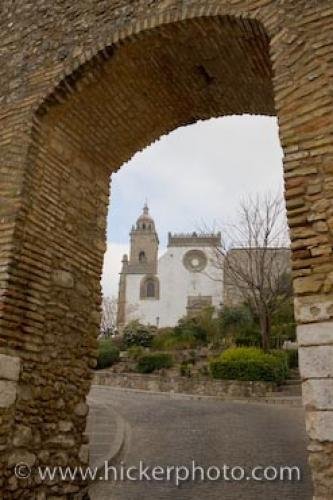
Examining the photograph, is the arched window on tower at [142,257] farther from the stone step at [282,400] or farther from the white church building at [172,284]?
the stone step at [282,400]

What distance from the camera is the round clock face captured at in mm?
40656

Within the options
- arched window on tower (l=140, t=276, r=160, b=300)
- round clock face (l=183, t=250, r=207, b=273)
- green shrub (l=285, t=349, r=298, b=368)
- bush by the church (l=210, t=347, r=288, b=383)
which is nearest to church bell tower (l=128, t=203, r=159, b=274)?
arched window on tower (l=140, t=276, r=160, b=300)

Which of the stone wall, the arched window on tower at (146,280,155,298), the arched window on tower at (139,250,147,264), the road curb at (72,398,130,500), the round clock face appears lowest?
the road curb at (72,398,130,500)

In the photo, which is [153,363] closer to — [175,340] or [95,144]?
[175,340]

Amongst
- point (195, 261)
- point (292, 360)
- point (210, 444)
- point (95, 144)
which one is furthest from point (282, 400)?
point (195, 261)

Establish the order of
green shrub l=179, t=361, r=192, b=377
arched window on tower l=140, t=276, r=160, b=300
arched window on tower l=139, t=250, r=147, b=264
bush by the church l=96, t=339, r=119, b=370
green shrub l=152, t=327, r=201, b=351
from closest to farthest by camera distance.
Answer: green shrub l=179, t=361, r=192, b=377, bush by the church l=96, t=339, r=119, b=370, green shrub l=152, t=327, r=201, b=351, arched window on tower l=140, t=276, r=160, b=300, arched window on tower l=139, t=250, r=147, b=264

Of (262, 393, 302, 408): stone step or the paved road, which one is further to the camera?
(262, 393, 302, 408): stone step

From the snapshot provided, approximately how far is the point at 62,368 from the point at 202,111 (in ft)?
10.9

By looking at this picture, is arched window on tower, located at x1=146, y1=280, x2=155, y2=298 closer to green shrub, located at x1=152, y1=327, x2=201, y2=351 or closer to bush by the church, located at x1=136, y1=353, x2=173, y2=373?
green shrub, located at x1=152, y1=327, x2=201, y2=351

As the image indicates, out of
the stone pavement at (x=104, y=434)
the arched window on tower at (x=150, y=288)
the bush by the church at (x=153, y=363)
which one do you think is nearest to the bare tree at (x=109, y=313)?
the arched window on tower at (x=150, y=288)

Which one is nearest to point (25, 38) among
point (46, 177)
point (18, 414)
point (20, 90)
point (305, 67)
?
point (20, 90)

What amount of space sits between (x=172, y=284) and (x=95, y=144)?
35.3 metres

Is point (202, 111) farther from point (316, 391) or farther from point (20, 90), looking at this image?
point (316, 391)

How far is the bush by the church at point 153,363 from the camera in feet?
66.7
